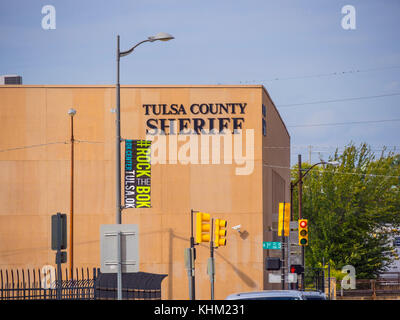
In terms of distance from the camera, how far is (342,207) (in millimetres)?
64750

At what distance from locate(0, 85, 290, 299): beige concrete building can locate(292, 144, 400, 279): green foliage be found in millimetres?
15236

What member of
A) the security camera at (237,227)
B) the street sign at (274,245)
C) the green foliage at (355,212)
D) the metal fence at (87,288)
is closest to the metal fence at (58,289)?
the metal fence at (87,288)

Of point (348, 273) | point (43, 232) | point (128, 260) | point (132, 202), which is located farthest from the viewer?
point (348, 273)

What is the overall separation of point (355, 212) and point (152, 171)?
2219 centimetres

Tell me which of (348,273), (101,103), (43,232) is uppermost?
(101,103)

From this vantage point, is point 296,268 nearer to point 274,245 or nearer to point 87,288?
point 274,245

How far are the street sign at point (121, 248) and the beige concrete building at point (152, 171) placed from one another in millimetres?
33009

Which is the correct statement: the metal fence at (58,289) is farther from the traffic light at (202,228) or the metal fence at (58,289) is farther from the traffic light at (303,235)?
the traffic light at (303,235)

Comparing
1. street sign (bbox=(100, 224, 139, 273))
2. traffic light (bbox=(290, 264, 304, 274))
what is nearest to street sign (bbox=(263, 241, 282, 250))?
traffic light (bbox=(290, 264, 304, 274))

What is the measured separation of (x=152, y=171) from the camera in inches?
1997

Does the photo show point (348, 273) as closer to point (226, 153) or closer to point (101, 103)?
point (226, 153)
